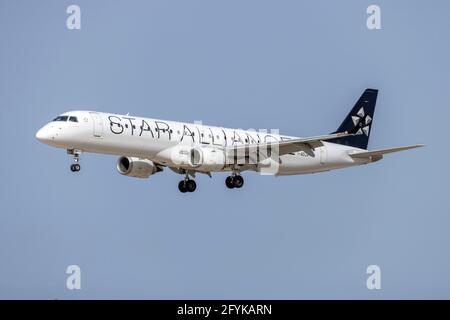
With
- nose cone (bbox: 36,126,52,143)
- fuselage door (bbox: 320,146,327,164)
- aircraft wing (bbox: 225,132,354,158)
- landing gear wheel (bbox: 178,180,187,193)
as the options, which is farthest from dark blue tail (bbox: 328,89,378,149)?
nose cone (bbox: 36,126,52,143)

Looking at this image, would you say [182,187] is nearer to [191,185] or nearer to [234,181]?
[191,185]

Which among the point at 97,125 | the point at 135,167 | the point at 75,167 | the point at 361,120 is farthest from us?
the point at 361,120

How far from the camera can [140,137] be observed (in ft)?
191

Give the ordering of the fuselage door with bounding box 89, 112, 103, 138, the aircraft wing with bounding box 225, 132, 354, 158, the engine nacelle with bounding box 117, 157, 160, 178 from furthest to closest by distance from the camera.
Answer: the engine nacelle with bounding box 117, 157, 160, 178, the aircraft wing with bounding box 225, 132, 354, 158, the fuselage door with bounding box 89, 112, 103, 138

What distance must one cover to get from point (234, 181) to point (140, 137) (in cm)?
694

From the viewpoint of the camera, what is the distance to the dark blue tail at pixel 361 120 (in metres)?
68.5

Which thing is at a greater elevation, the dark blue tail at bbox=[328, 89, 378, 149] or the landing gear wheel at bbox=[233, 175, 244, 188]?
the dark blue tail at bbox=[328, 89, 378, 149]

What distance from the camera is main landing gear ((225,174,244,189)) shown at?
62.4 m

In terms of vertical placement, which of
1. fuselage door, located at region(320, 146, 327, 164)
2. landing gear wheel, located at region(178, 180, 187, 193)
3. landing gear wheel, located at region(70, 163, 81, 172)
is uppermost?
fuselage door, located at region(320, 146, 327, 164)

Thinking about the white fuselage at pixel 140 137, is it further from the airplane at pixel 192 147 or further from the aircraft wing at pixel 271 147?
the aircraft wing at pixel 271 147

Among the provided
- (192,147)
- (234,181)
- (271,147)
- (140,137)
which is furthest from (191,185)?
(140,137)

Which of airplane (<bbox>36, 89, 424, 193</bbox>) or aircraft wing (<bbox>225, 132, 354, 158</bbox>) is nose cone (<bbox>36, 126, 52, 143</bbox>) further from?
aircraft wing (<bbox>225, 132, 354, 158</bbox>)
